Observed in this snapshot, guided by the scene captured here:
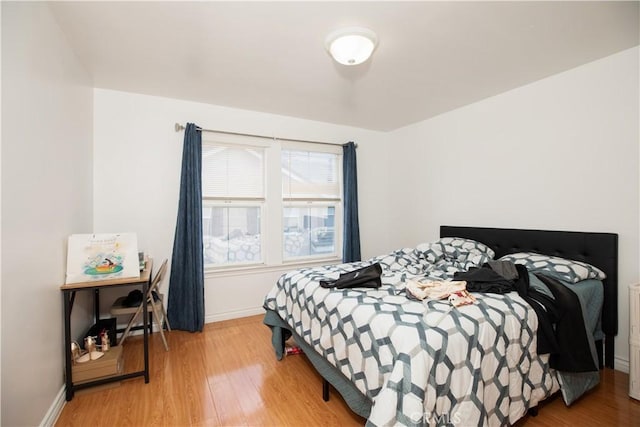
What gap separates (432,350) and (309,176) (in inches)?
119

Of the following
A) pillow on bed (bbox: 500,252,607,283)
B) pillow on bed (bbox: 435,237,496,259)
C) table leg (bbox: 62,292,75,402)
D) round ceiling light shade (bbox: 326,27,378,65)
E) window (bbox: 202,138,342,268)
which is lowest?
table leg (bbox: 62,292,75,402)

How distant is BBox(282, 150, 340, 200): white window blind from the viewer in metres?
3.93

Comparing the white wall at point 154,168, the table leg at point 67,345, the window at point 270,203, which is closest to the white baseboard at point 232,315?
the white wall at point 154,168

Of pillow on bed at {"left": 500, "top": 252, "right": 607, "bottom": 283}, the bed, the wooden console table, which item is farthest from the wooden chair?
pillow on bed at {"left": 500, "top": 252, "right": 607, "bottom": 283}

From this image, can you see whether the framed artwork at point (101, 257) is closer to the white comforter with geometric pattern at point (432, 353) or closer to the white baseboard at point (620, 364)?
the white comforter with geometric pattern at point (432, 353)

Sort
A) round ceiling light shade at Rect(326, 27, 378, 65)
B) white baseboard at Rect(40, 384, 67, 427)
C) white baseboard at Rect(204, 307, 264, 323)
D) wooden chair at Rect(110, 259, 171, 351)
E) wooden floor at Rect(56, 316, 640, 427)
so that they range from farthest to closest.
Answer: white baseboard at Rect(204, 307, 264, 323) < wooden chair at Rect(110, 259, 171, 351) < round ceiling light shade at Rect(326, 27, 378, 65) < wooden floor at Rect(56, 316, 640, 427) < white baseboard at Rect(40, 384, 67, 427)

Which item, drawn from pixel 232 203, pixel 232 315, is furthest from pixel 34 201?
pixel 232 315

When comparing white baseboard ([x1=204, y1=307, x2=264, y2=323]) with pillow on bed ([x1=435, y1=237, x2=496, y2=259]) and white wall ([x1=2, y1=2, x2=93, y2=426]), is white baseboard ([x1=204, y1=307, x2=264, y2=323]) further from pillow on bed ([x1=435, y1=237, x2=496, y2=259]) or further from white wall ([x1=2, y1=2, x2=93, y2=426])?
pillow on bed ([x1=435, y1=237, x2=496, y2=259])

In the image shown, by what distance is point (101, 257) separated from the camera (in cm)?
215

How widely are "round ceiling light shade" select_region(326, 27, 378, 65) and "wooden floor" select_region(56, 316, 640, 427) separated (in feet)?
7.81

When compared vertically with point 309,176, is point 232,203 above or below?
below

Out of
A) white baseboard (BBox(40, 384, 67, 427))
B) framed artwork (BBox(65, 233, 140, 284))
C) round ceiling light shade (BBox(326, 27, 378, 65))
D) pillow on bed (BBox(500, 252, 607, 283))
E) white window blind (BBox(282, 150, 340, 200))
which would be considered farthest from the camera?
white window blind (BBox(282, 150, 340, 200))

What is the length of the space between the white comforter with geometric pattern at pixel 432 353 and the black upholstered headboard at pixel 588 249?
96 centimetres

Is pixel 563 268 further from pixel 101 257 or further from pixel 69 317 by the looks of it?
pixel 69 317
